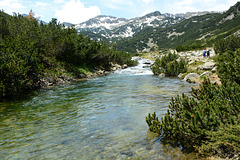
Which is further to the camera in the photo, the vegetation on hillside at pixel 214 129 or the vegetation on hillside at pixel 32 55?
the vegetation on hillside at pixel 32 55

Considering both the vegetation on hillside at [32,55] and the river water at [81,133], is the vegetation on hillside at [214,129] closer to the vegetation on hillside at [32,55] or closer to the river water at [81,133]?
the river water at [81,133]

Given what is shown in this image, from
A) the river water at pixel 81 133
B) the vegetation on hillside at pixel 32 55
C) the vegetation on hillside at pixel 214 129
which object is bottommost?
the river water at pixel 81 133

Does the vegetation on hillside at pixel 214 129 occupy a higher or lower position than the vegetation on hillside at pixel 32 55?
lower

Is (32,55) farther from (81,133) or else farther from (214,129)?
(214,129)

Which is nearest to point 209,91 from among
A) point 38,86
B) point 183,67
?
point 38,86

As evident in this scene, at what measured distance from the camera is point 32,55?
21.1 metres

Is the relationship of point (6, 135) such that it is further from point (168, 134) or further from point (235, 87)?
point (235, 87)

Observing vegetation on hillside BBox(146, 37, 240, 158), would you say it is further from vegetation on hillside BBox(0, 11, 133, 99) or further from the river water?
vegetation on hillside BBox(0, 11, 133, 99)

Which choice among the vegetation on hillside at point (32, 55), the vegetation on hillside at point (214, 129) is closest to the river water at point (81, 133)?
the vegetation on hillside at point (214, 129)

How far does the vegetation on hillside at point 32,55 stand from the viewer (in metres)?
16.2

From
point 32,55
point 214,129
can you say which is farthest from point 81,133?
point 32,55

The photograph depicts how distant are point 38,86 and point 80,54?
15797mm

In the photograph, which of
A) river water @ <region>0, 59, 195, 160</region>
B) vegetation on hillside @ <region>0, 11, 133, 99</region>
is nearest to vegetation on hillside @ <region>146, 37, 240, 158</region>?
river water @ <region>0, 59, 195, 160</region>

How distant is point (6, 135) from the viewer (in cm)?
801
